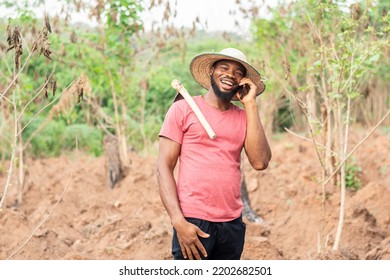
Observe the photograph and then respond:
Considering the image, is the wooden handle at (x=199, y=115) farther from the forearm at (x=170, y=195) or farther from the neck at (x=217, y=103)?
the forearm at (x=170, y=195)

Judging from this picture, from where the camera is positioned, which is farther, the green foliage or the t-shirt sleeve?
the green foliage

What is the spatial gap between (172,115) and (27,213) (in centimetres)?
517

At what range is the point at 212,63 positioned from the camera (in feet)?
13.1

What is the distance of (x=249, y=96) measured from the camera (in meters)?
3.80

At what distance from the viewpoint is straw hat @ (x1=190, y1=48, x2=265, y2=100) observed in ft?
12.4

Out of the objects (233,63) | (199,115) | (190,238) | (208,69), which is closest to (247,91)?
(233,63)

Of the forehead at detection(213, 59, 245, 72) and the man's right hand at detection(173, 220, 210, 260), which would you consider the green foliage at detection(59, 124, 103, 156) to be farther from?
the man's right hand at detection(173, 220, 210, 260)

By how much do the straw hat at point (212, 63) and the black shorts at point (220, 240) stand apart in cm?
81

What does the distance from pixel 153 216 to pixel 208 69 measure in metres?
3.94

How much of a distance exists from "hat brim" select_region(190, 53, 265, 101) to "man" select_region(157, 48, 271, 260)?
29 millimetres

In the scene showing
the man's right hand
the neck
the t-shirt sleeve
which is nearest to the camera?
the man's right hand

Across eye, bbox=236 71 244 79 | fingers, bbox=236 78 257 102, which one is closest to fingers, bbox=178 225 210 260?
fingers, bbox=236 78 257 102
